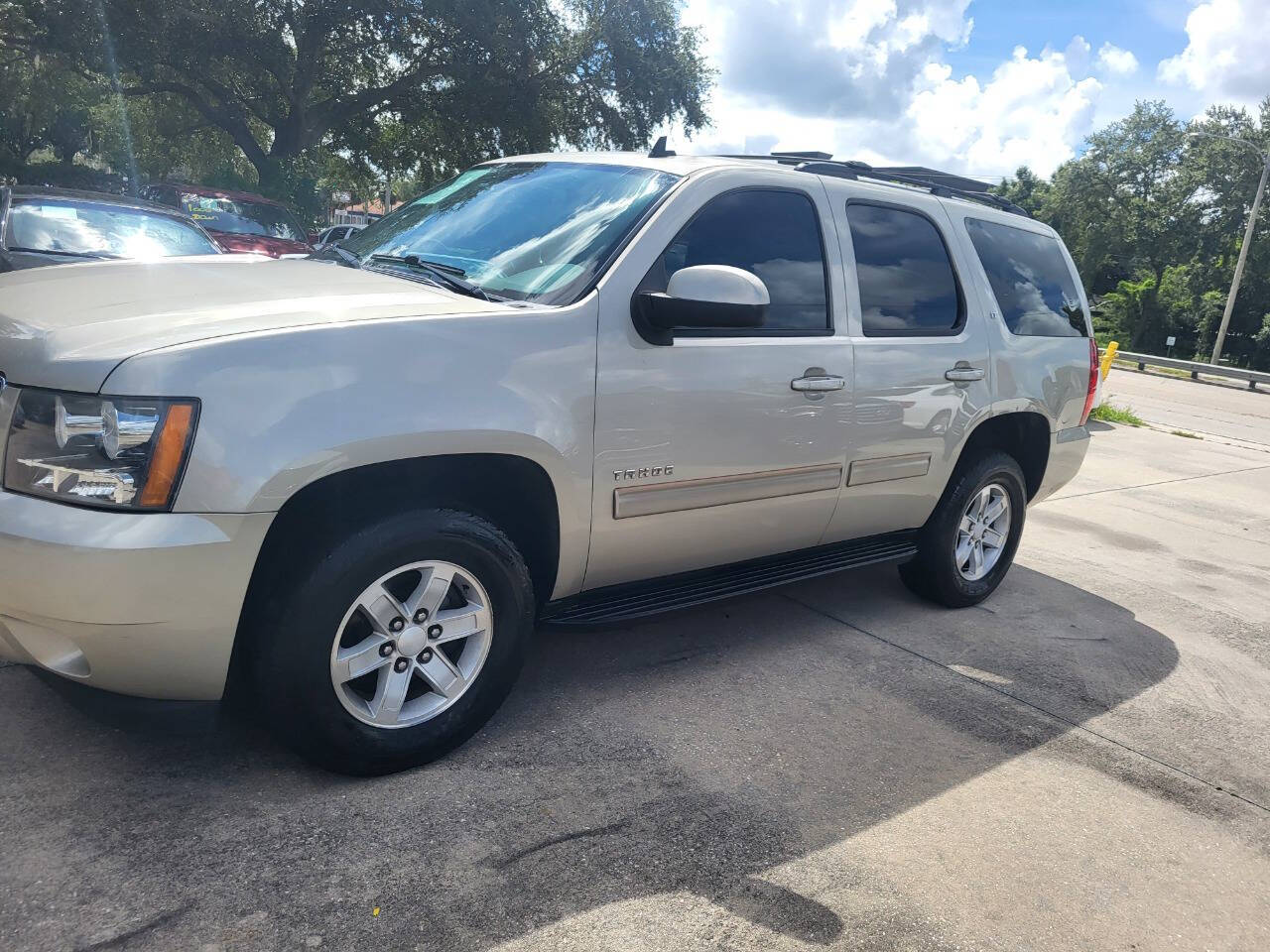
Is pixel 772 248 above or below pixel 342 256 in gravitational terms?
above

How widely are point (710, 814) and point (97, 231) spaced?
749 centimetres

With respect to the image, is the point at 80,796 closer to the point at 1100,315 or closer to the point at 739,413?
the point at 739,413

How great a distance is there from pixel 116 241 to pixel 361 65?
19.7 m

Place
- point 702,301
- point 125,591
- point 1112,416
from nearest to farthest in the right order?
point 125,591
point 702,301
point 1112,416

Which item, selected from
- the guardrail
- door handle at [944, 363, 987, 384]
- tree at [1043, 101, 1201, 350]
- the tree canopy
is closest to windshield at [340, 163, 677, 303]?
door handle at [944, 363, 987, 384]

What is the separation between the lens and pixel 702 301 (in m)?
3.19

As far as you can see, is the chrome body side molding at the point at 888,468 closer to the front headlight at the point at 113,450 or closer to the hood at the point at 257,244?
the front headlight at the point at 113,450

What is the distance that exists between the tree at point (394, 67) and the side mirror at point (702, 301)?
A: 880 inches

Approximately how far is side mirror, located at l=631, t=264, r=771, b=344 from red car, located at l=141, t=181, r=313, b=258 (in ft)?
36.7

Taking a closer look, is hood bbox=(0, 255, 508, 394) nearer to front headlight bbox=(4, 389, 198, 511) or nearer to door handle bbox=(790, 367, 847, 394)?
front headlight bbox=(4, 389, 198, 511)

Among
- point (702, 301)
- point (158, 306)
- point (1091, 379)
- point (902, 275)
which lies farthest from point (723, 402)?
point (1091, 379)

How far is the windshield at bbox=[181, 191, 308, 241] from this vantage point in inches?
556

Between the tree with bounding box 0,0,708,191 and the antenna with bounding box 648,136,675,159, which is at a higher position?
the tree with bounding box 0,0,708,191

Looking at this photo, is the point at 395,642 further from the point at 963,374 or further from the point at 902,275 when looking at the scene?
the point at 963,374
